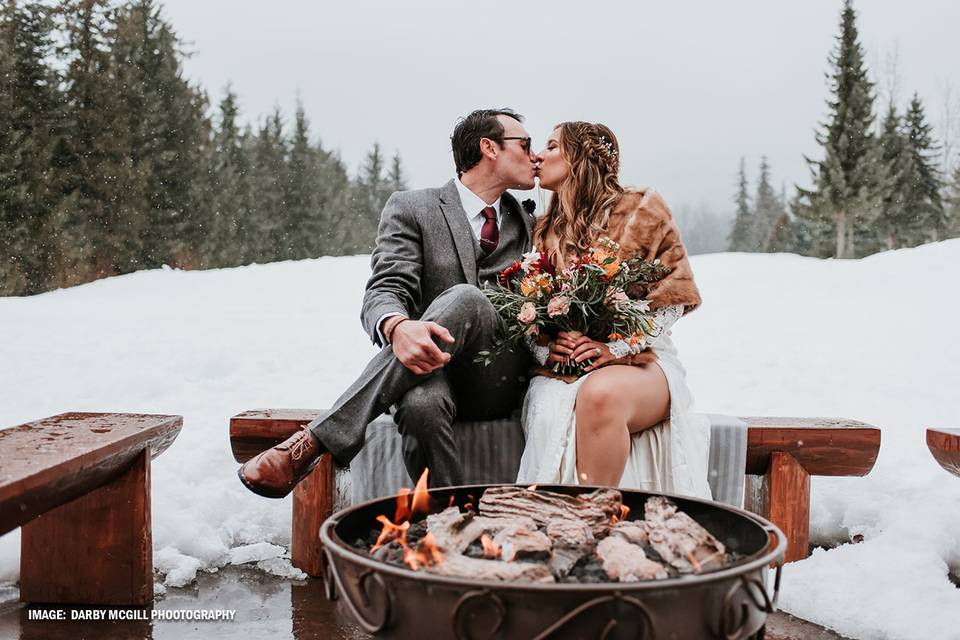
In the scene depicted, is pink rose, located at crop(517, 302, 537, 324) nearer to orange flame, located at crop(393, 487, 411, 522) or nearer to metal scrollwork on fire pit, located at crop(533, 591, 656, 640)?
orange flame, located at crop(393, 487, 411, 522)

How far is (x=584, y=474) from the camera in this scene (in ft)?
8.16

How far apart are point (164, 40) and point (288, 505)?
27619 millimetres

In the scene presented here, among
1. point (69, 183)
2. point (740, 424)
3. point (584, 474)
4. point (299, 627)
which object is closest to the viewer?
point (299, 627)

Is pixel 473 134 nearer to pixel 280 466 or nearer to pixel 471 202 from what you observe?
pixel 471 202

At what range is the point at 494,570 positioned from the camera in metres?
1.45

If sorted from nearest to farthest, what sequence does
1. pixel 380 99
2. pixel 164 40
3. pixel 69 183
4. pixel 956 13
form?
pixel 69 183, pixel 164 40, pixel 956 13, pixel 380 99

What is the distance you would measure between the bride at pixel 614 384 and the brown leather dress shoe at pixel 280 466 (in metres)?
0.73

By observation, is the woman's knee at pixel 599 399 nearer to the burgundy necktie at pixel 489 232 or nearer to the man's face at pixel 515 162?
the burgundy necktie at pixel 489 232

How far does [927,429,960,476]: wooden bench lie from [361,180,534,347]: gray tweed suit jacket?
5.43ft

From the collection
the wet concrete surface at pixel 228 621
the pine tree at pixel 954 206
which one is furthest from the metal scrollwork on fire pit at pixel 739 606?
the pine tree at pixel 954 206

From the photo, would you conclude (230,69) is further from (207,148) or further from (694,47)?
(694,47)

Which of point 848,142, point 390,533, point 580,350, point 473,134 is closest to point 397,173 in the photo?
point 848,142

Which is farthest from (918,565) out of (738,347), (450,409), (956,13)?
(956,13)

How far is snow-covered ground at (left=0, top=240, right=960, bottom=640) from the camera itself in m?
2.69
